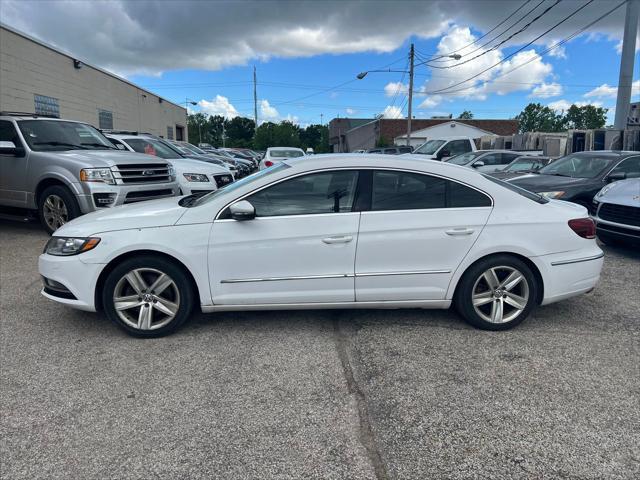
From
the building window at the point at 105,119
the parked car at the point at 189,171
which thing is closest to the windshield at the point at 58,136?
the parked car at the point at 189,171

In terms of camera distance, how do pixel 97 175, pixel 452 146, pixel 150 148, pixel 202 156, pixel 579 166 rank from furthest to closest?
pixel 452 146, pixel 202 156, pixel 150 148, pixel 579 166, pixel 97 175

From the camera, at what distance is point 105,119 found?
2325 centimetres

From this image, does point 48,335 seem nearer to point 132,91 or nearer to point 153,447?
point 153,447

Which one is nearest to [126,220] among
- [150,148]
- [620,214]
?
[620,214]

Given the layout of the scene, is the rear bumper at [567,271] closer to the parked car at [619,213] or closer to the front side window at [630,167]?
the parked car at [619,213]

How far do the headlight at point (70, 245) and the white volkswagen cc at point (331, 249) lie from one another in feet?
0.04

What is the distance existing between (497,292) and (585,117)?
121 meters

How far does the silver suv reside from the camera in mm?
7348

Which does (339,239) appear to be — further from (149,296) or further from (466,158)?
(466,158)

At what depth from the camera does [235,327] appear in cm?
423

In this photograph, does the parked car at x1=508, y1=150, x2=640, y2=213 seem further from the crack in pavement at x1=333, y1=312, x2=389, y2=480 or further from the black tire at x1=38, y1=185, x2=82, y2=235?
the black tire at x1=38, y1=185, x2=82, y2=235

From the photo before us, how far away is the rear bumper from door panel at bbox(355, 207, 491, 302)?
0.70 m

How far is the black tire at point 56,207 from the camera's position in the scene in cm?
738

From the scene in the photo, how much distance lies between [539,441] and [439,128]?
59033 millimetres
